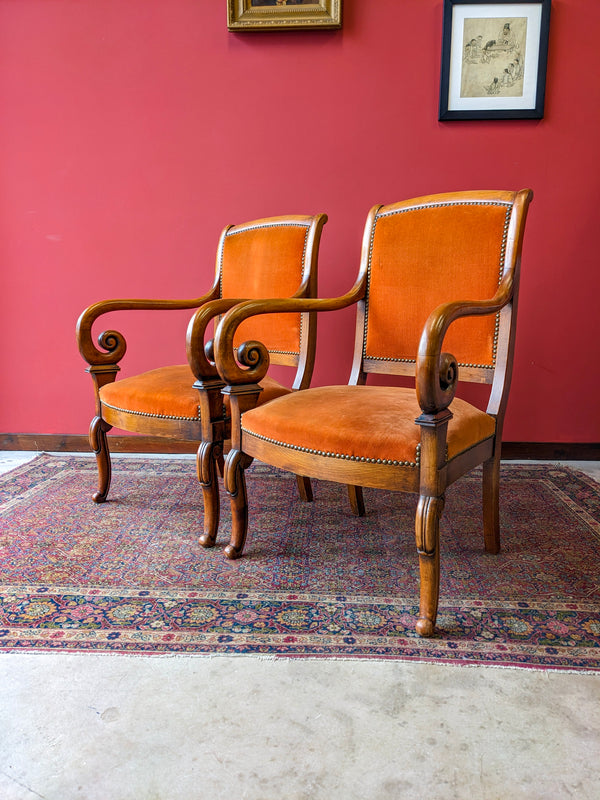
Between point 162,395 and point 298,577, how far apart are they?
0.70m

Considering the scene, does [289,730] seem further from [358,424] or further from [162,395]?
[162,395]

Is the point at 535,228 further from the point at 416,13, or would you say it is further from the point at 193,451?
the point at 193,451

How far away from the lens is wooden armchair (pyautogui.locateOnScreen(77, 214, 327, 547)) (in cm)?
179

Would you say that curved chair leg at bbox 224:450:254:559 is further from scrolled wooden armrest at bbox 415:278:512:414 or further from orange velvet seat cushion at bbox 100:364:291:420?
scrolled wooden armrest at bbox 415:278:512:414

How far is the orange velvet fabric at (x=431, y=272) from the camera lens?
1721mm

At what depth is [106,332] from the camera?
2.21m

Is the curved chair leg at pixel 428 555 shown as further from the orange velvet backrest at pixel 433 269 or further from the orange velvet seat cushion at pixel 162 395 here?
the orange velvet seat cushion at pixel 162 395

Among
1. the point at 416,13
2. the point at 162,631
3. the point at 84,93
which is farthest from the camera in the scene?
the point at 84,93

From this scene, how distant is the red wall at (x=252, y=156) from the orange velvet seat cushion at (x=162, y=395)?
90cm

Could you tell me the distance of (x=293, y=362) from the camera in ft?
6.91

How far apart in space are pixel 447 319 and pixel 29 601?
4.16 ft

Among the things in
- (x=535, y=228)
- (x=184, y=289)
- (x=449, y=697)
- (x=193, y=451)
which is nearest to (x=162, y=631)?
(x=449, y=697)

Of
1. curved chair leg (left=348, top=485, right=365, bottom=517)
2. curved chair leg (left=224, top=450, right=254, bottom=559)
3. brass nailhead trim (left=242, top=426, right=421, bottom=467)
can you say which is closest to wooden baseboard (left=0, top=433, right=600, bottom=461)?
curved chair leg (left=348, top=485, right=365, bottom=517)

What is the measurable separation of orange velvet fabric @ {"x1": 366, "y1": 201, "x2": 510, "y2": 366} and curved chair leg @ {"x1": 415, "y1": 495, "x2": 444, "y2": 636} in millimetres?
591
